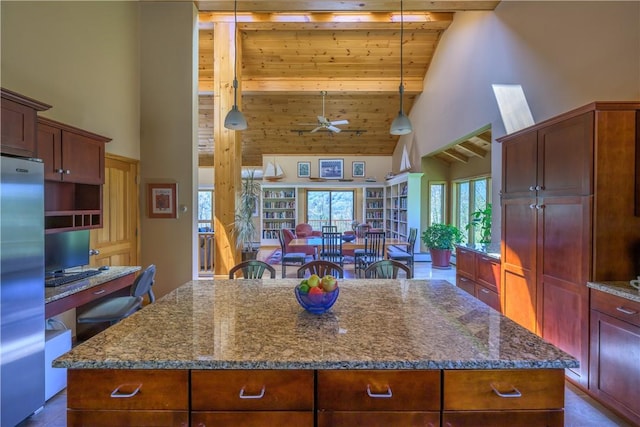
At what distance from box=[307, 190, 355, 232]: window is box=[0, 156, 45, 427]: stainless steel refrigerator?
8376mm

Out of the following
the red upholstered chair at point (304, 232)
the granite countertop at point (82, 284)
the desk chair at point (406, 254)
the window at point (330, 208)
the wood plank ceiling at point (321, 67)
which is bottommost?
the desk chair at point (406, 254)

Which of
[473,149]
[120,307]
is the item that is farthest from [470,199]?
[120,307]

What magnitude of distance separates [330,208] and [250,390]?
9.22 metres

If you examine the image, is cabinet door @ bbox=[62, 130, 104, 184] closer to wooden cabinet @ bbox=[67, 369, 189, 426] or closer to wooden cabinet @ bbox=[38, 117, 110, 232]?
wooden cabinet @ bbox=[38, 117, 110, 232]

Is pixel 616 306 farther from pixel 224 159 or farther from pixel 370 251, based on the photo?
pixel 224 159

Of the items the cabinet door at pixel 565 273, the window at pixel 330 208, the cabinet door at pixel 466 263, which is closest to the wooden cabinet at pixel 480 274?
the cabinet door at pixel 466 263

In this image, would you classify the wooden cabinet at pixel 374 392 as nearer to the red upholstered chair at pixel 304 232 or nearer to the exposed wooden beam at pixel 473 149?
the exposed wooden beam at pixel 473 149

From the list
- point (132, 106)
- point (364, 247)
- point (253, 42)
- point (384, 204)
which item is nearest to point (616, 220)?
point (364, 247)

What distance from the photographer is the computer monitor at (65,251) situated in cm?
271

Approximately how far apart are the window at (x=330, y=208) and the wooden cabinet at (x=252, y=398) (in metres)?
9.11

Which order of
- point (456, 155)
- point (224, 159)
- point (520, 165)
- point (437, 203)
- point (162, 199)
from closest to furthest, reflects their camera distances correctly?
point (520, 165) → point (162, 199) → point (224, 159) → point (456, 155) → point (437, 203)

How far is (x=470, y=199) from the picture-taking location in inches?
274

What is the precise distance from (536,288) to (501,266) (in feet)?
1.62

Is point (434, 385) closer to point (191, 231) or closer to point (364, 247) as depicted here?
point (191, 231)
